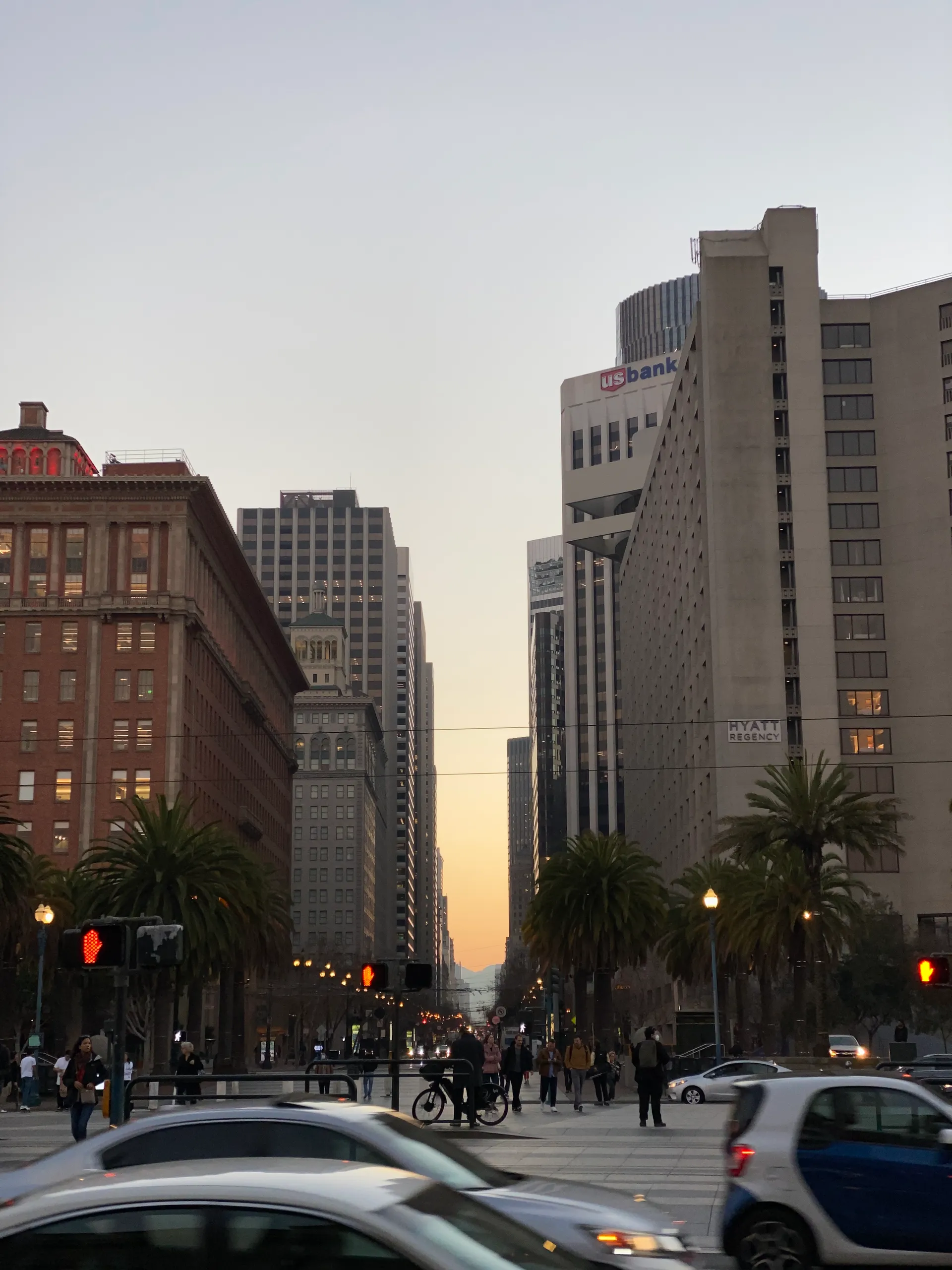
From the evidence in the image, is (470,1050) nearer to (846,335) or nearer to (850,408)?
(850,408)

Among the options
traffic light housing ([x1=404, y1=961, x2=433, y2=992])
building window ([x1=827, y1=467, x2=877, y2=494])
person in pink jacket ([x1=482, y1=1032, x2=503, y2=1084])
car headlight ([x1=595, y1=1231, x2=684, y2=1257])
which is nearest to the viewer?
car headlight ([x1=595, y1=1231, x2=684, y2=1257])

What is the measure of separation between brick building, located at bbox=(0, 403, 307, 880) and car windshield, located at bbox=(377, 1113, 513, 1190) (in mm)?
78012

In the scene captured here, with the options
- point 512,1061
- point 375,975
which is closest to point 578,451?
point 512,1061

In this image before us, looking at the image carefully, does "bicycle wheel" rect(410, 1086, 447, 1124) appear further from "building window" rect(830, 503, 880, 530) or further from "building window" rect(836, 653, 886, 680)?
"building window" rect(830, 503, 880, 530)

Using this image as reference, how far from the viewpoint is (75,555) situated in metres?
91.9

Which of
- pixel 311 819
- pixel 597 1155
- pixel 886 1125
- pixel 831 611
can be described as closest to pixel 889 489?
pixel 831 611

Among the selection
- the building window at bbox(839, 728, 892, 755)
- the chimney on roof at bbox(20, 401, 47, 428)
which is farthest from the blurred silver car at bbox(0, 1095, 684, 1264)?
the chimney on roof at bbox(20, 401, 47, 428)

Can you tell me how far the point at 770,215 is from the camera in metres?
89.9

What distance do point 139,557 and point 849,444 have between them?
43.2 metres

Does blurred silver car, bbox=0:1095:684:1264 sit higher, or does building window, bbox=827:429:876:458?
building window, bbox=827:429:876:458

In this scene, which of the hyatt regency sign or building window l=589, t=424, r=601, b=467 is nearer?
the hyatt regency sign

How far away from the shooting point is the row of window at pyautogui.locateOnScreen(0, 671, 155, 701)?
89.5 m

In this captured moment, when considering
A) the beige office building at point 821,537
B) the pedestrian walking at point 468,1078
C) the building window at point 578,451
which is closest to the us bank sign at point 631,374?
the building window at point 578,451

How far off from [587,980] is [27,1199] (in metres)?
60.1
